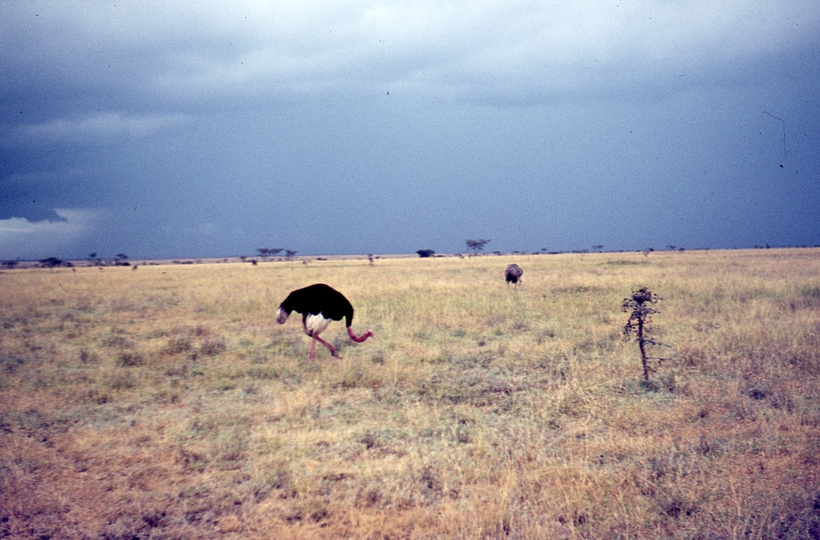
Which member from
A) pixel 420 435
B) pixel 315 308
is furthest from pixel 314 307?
pixel 420 435

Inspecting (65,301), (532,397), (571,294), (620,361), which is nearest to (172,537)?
(532,397)

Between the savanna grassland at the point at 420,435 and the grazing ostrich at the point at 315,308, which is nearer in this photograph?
the savanna grassland at the point at 420,435

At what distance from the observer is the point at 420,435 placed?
17.8 ft

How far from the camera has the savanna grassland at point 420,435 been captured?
3.75 metres

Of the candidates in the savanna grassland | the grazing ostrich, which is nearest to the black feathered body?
the grazing ostrich

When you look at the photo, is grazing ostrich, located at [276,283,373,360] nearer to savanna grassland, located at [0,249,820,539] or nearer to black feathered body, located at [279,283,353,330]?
black feathered body, located at [279,283,353,330]

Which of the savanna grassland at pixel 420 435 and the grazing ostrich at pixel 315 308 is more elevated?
the grazing ostrich at pixel 315 308

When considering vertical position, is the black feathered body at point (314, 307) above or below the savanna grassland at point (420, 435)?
above

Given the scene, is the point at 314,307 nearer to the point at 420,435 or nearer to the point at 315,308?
the point at 315,308

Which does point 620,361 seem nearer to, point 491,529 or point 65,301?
point 491,529

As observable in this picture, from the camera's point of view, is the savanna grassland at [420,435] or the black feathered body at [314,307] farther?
the black feathered body at [314,307]

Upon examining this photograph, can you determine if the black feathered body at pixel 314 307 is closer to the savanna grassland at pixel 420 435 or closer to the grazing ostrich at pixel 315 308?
the grazing ostrich at pixel 315 308

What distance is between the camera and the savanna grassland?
375 cm

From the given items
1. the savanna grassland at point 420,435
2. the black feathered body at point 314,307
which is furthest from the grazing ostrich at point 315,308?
the savanna grassland at point 420,435
